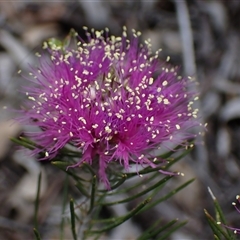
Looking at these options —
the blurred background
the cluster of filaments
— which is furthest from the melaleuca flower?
the blurred background

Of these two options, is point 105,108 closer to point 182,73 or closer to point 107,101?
point 107,101

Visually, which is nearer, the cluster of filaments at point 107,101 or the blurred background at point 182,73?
the cluster of filaments at point 107,101

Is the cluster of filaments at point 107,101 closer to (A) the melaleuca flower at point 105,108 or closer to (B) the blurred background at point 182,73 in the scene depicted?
(A) the melaleuca flower at point 105,108

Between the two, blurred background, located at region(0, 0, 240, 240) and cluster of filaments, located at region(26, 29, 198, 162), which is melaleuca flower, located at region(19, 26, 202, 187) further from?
blurred background, located at region(0, 0, 240, 240)

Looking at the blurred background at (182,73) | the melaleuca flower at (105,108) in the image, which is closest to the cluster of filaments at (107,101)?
the melaleuca flower at (105,108)

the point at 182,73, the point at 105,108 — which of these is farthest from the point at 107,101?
the point at 182,73

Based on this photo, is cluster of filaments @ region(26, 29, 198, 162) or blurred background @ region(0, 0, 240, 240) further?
blurred background @ region(0, 0, 240, 240)

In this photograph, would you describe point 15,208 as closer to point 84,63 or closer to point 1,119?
point 1,119
